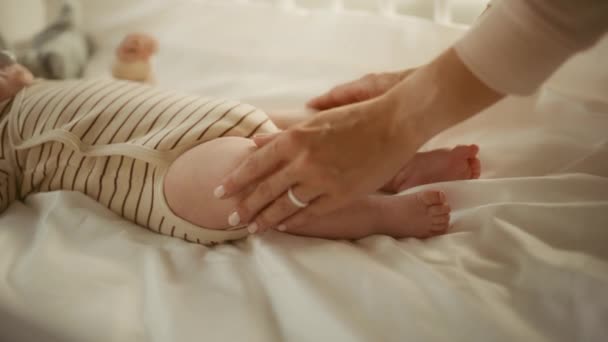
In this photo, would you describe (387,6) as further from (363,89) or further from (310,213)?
(310,213)

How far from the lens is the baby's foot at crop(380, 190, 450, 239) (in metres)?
0.64

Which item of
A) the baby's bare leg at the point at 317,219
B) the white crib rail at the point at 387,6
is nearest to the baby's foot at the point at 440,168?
the baby's bare leg at the point at 317,219

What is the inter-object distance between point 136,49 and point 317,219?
2.19 feet

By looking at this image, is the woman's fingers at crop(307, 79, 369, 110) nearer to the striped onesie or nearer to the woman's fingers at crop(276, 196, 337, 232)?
the striped onesie

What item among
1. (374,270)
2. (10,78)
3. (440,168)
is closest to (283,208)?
(374,270)

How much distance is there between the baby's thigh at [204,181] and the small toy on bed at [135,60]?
45 cm

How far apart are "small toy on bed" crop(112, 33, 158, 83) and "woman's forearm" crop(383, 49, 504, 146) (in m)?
0.68

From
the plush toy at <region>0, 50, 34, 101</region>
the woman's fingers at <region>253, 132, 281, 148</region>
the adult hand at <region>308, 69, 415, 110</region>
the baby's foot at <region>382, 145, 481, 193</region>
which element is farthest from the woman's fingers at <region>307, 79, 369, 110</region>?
the plush toy at <region>0, 50, 34, 101</region>

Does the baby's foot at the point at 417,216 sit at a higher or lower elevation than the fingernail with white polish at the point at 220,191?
lower

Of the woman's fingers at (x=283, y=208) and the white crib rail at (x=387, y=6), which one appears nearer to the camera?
the woman's fingers at (x=283, y=208)

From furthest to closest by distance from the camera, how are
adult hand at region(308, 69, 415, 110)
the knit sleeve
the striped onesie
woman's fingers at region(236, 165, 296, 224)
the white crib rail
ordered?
the white crib rail
adult hand at region(308, 69, 415, 110)
the striped onesie
woman's fingers at region(236, 165, 296, 224)
the knit sleeve

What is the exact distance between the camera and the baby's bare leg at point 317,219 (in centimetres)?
64

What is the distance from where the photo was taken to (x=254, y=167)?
581 mm

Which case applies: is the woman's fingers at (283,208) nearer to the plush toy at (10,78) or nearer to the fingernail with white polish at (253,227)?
the fingernail with white polish at (253,227)
